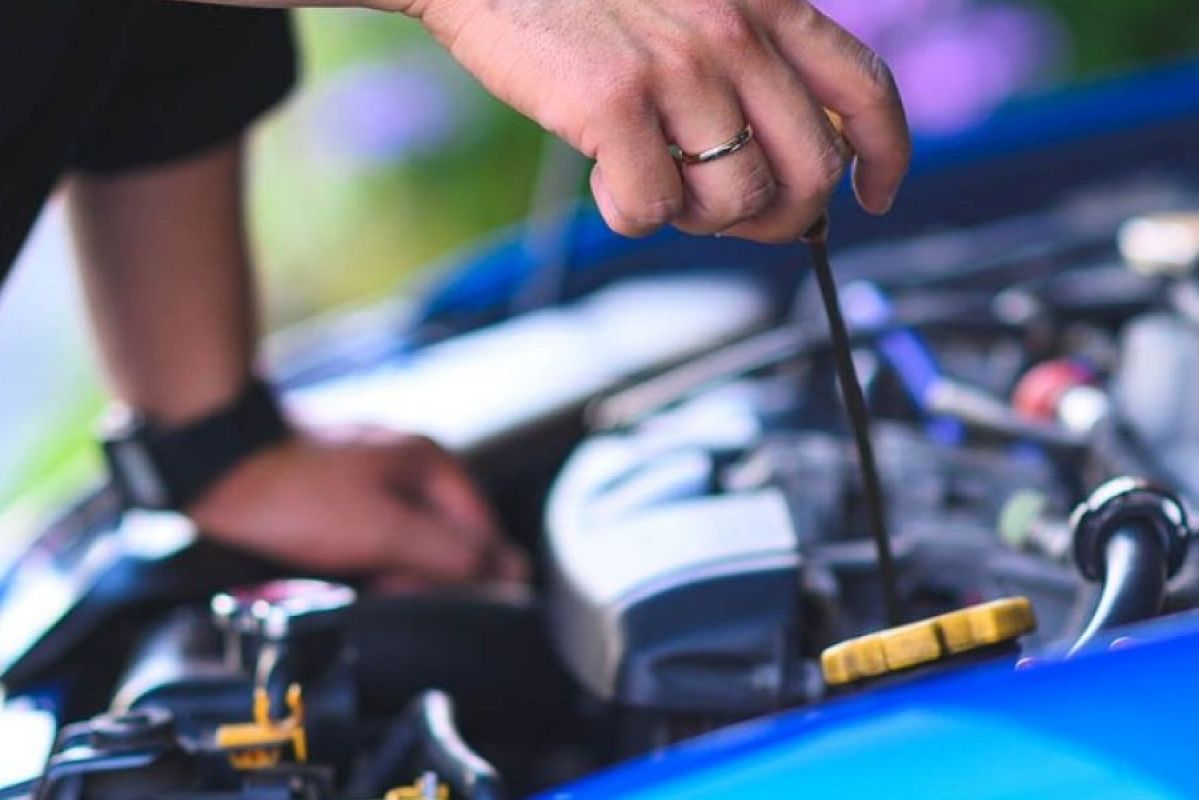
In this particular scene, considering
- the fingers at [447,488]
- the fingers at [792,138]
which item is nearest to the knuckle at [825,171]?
the fingers at [792,138]

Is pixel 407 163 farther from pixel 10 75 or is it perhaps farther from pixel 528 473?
pixel 10 75

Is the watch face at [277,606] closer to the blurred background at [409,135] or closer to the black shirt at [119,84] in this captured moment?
the black shirt at [119,84]

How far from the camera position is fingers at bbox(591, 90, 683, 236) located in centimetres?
72

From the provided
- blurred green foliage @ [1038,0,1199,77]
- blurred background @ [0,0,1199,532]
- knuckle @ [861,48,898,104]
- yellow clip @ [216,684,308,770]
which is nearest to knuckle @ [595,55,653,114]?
knuckle @ [861,48,898,104]

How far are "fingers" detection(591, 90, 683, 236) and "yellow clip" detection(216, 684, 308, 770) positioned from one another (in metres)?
0.35

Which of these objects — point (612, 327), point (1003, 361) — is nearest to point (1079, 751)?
point (1003, 361)

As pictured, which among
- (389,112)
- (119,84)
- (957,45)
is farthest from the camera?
(389,112)

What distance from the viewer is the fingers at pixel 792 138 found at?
723 millimetres

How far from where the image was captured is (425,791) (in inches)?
32.9

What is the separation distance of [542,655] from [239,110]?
463 mm

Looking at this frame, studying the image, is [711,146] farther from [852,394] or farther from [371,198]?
[371,198]

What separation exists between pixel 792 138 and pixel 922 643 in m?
0.23

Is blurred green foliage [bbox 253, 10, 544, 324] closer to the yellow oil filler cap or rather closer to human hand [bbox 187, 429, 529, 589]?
human hand [bbox 187, 429, 529, 589]

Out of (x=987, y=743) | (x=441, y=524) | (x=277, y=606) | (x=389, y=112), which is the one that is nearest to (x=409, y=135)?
(x=389, y=112)
